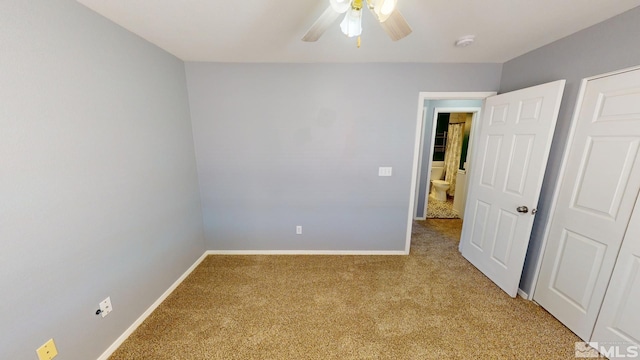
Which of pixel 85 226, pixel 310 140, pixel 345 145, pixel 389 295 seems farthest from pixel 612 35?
pixel 85 226

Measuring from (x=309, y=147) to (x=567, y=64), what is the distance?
2292 millimetres

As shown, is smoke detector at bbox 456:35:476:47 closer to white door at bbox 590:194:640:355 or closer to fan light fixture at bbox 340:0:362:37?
fan light fixture at bbox 340:0:362:37

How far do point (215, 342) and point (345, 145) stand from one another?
7.06 feet

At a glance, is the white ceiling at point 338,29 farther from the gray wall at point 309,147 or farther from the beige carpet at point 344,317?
the beige carpet at point 344,317

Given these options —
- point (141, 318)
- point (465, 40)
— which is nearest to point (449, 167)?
point (465, 40)

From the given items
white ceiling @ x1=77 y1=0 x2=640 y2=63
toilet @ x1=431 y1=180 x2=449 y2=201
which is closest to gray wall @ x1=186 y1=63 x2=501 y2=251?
white ceiling @ x1=77 y1=0 x2=640 y2=63

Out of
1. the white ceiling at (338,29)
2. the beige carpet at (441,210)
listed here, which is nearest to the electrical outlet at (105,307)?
the white ceiling at (338,29)

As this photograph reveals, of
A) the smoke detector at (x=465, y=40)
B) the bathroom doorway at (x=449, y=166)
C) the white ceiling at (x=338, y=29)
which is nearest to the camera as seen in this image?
the white ceiling at (x=338, y=29)

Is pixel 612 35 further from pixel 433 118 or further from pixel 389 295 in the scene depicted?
pixel 389 295

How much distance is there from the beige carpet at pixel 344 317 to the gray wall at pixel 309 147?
0.43 metres

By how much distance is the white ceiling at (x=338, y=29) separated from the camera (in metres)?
1.31

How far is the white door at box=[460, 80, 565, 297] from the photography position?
1.75 m

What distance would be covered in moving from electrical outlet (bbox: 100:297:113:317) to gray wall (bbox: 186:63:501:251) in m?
1.23

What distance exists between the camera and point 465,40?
67.6 inches
